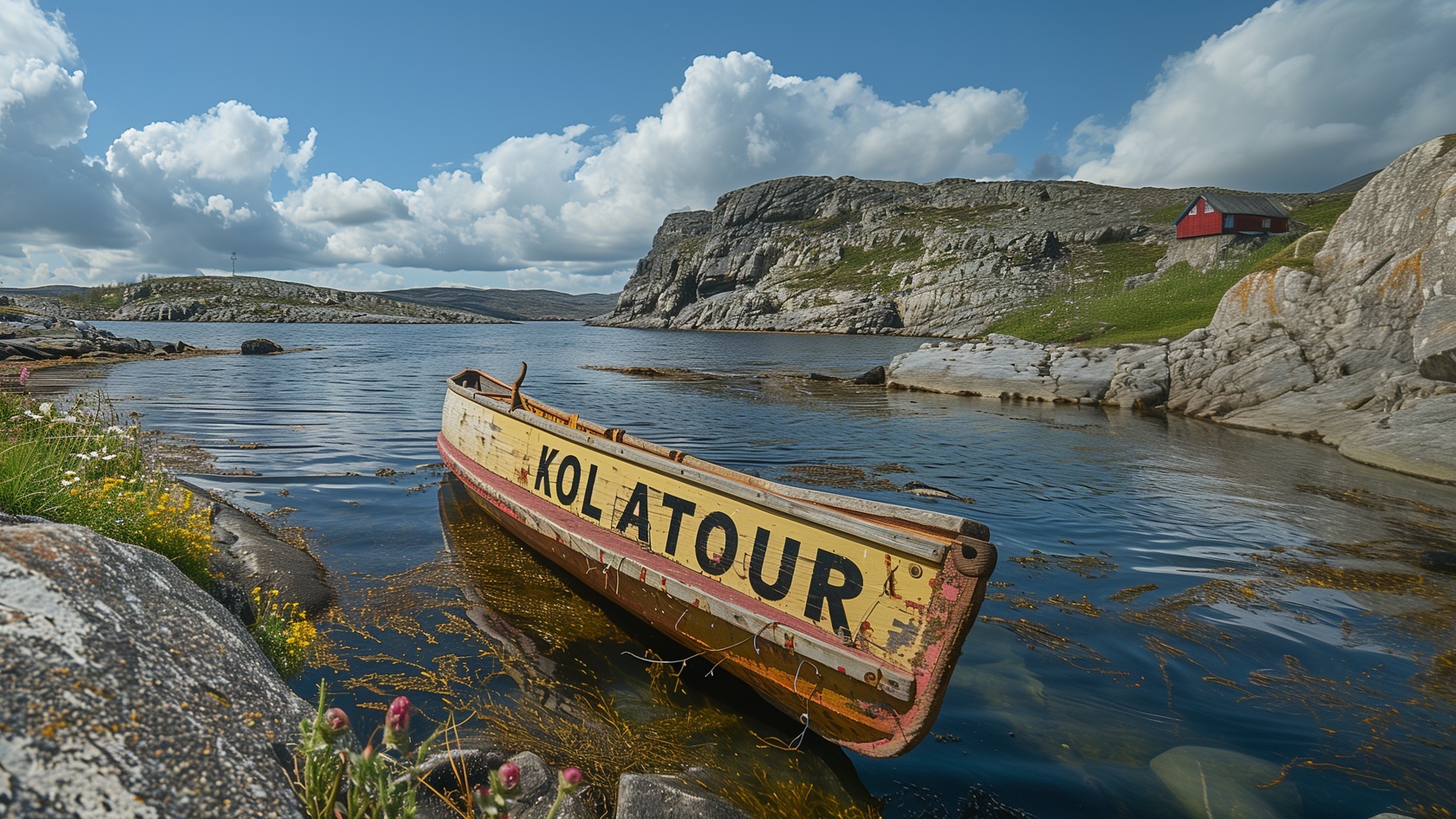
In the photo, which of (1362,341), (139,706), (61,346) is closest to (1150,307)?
(1362,341)

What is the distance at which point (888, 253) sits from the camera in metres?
136

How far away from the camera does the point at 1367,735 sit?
5.74 m

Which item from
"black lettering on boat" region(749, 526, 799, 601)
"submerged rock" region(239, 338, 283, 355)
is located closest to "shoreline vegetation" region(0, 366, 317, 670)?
"black lettering on boat" region(749, 526, 799, 601)

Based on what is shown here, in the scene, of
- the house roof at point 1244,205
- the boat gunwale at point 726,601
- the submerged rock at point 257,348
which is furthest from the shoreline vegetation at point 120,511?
the house roof at point 1244,205

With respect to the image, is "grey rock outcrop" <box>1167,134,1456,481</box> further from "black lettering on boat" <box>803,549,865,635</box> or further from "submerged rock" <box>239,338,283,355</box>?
"submerged rock" <box>239,338,283,355</box>

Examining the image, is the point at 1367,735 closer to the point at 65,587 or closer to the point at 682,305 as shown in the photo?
the point at 65,587

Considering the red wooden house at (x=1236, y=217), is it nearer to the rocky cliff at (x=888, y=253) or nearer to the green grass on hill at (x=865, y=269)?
the rocky cliff at (x=888, y=253)

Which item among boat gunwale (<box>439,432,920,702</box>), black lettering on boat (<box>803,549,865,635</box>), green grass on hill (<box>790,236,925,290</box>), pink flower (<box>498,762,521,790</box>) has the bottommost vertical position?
boat gunwale (<box>439,432,920,702</box>)

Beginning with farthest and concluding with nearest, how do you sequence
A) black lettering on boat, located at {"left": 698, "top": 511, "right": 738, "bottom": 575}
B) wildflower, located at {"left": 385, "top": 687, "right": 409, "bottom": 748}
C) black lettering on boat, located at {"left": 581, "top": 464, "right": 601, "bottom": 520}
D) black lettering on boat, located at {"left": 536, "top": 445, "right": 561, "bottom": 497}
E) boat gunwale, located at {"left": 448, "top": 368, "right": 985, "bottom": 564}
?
1. black lettering on boat, located at {"left": 536, "top": 445, "right": 561, "bottom": 497}
2. black lettering on boat, located at {"left": 581, "top": 464, "right": 601, "bottom": 520}
3. black lettering on boat, located at {"left": 698, "top": 511, "right": 738, "bottom": 575}
4. boat gunwale, located at {"left": 448, "top": 368, "right": 985, "bottom": 564}
5. wildflower, located at {"left": 385, "top": 687, "right": 409, "bottom": 748}

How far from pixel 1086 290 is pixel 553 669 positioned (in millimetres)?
86065

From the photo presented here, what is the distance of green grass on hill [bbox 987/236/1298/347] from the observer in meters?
40.8

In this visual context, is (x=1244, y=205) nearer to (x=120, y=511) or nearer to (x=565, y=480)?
(x=565, y=480)

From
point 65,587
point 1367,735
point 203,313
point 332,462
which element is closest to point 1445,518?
point 1367,735

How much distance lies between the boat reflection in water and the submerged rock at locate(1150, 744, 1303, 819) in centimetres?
238
